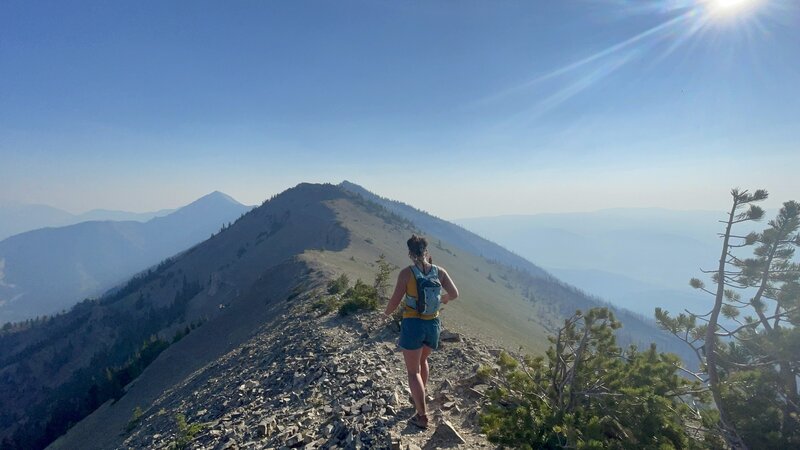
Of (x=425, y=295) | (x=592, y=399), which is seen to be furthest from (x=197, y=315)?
(x=592, y=399)

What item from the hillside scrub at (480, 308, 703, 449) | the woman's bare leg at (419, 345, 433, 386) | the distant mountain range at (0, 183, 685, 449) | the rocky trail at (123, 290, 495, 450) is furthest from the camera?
the distant mountain range at (0, 183, 685, 449)

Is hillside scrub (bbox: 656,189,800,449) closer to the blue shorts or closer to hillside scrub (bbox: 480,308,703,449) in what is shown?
hillside scrub (bbox: 480,308,703,449)

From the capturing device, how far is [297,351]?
15.7m

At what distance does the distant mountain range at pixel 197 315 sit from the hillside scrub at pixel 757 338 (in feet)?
44.6

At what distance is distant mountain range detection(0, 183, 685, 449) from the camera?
135 feet

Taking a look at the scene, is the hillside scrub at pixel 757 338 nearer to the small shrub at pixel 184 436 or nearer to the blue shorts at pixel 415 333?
the blue shorts at pixel 415 333

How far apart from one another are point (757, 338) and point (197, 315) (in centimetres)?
11282

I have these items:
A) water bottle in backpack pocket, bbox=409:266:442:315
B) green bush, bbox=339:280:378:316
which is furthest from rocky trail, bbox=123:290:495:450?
water bottle in backpack pocket, bbox=409:266:442:315

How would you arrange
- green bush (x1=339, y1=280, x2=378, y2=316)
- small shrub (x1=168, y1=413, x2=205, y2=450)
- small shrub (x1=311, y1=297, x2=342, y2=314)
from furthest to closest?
small shrub (x1=311, y1=297, x2=342, y2=314) < green bush (x1=339, y1=280, x2=378, y2=316) < small shrub (x1=168, y1=413, x2=205, y2=450)

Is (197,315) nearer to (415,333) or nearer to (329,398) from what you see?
(329,398)

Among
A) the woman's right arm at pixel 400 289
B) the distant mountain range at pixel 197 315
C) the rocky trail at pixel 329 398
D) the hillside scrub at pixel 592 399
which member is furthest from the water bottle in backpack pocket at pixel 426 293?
the distant mountain range at pixel 197 315

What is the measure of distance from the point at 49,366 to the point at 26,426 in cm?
5411

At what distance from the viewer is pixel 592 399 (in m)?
6.91

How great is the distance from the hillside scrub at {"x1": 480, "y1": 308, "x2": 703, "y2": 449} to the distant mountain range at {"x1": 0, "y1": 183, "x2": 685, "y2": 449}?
36.1 ft
